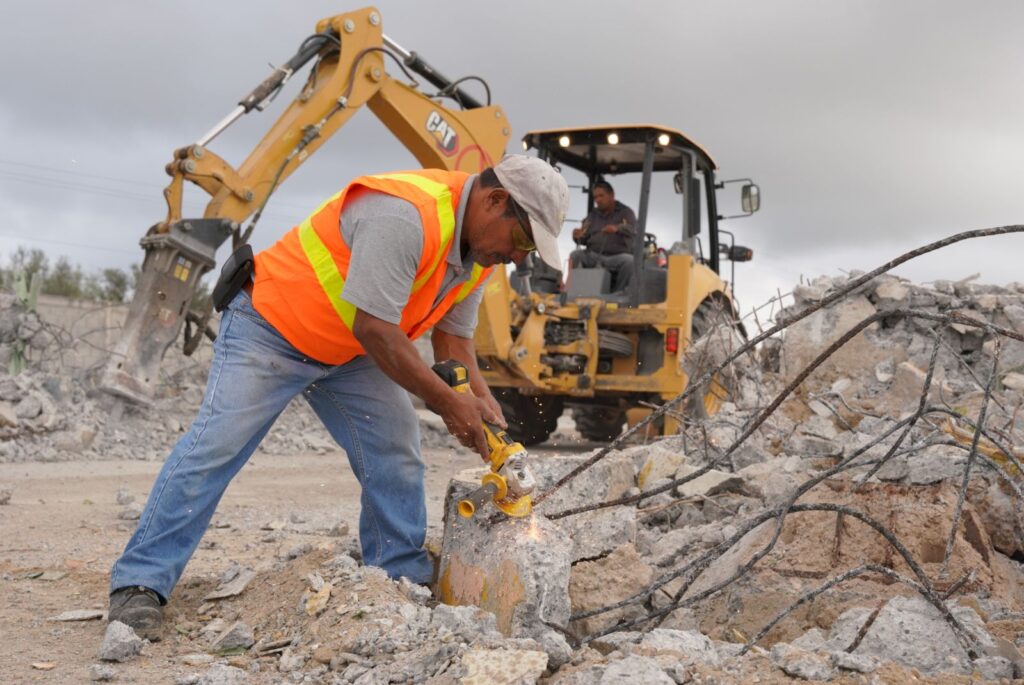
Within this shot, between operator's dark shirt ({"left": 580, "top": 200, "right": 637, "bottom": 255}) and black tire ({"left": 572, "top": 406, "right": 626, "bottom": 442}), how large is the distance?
6.84ft

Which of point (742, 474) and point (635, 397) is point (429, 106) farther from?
point (742, 474)

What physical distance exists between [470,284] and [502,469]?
0.74 meters

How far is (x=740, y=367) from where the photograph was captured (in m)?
8.34

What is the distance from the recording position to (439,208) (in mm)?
3039

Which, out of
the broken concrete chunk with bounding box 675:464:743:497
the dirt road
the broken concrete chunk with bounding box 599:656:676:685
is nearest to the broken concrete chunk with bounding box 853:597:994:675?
the broken concrete chunk with bounding box 599:656:676:685

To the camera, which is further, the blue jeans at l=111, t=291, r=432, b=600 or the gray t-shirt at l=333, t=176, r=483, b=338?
the blue jeans at l=111, t=291, r=432, b=600

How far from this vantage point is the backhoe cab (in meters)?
8.92

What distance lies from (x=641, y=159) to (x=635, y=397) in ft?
7.55

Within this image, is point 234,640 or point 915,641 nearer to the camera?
point 915,641

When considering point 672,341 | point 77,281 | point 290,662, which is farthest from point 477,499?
point 77,281

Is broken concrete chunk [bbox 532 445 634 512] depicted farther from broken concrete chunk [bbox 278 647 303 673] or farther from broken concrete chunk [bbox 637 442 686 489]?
broken concrete chunk [bbox 278 647 303 673]

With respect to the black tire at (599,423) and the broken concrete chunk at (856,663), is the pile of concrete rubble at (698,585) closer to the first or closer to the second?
the broken concrete chunk at (856,663)

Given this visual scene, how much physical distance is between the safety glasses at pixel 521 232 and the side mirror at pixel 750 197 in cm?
633

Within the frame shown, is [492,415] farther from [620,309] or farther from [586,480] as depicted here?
[620,309]
